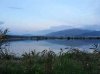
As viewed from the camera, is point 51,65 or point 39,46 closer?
point 51,65

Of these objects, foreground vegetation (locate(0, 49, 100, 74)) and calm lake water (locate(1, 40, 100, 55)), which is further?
calm lake water (locate(1, 40, 100, 55))

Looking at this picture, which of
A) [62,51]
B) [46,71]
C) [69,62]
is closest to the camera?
[46,71]

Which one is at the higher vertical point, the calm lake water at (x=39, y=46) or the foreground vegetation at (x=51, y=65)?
the calm lake water at (x=39, y=46)

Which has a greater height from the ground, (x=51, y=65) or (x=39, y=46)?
(x=39, y=46)

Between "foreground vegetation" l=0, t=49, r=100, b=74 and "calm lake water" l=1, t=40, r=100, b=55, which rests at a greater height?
"calm lake water" l=1, t=40, r=100, b=55

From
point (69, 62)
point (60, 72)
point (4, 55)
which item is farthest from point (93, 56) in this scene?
point (4, 55)

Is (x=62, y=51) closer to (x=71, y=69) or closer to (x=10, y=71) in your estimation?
(x=71, y=69)

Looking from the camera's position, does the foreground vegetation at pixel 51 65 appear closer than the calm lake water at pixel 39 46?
Yes

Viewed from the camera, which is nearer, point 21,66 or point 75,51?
point 21,66

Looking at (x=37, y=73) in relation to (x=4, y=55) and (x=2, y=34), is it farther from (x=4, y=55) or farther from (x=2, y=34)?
(x=4, y=55)

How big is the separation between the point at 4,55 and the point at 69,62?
2305mm

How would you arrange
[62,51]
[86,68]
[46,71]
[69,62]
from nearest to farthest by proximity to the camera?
[46,71] → [86,68] → [69,62] → [62,51]

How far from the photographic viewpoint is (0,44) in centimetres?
1034

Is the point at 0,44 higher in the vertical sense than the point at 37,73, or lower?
higher
